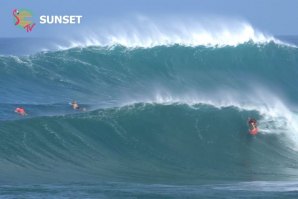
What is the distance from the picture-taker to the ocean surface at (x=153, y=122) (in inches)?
707

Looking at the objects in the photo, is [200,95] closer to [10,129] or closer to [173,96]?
[173,96]

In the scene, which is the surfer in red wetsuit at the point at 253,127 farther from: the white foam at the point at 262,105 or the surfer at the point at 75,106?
the surfer at the point at 75,106

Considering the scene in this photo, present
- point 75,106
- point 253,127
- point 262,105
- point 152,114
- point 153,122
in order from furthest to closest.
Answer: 1. point 75,106
2. point 262,105
3. point 152,114
4. point 153,122
5. point 253,127

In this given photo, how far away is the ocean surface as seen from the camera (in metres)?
18.0

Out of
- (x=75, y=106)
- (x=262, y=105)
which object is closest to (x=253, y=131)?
(x=262, y=105)

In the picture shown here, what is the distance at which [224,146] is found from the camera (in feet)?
72.8

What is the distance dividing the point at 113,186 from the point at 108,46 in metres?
23.2

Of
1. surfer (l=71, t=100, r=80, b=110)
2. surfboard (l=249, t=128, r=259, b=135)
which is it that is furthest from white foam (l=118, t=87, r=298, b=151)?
surfer (l=71, t=100, r=80, b=110)

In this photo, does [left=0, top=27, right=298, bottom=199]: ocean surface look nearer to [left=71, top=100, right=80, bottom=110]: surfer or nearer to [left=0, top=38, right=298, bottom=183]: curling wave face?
[left=0, top=38, right=298, bottom=183]: curling wave face

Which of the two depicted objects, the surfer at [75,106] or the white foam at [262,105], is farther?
the surfer at [75,106]

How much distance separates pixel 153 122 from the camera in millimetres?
23766

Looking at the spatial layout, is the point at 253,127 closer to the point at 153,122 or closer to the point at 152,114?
the point at 153,122

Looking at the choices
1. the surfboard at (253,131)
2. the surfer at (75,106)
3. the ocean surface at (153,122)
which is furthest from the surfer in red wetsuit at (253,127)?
the surfer at (75,106)

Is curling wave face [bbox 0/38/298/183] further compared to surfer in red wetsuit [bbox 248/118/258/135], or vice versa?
surfer in red wetsuit [bbox 248/118/258/135]
